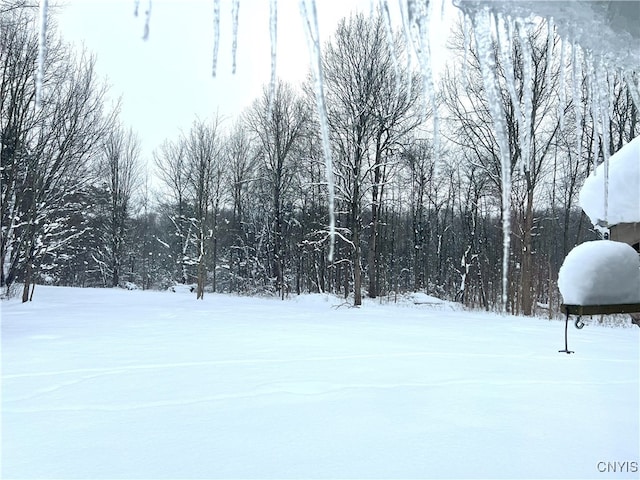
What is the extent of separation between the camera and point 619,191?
159 cm

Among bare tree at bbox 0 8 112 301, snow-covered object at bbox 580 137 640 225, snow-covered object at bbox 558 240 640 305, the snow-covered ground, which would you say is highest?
bare tree at bbox 0 8 112 301

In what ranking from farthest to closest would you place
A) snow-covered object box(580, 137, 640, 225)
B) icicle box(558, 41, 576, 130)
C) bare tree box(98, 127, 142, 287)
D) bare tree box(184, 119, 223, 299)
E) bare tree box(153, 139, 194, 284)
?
bare tree box(98, 127, 142, 287)
bare tree box(153, 139, 194, 284)
bare tree box(184, 119, 223, 299)
snow-covered object box(580, 137, 640, 225)
icicle box(558, 41, 576, 130)

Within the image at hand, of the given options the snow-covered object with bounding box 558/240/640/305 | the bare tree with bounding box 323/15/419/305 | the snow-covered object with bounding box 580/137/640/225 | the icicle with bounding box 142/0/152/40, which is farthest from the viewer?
the bare tree with bounding box 323/15/419/305

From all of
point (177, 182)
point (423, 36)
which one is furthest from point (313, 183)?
point (177, 182)

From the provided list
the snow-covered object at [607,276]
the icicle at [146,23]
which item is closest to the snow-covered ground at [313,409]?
the snow-covered object at [607,276]

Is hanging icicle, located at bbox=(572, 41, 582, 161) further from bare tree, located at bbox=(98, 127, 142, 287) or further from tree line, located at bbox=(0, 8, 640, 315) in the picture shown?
bare tree, located at bbox=(98, 127, 142, 287)

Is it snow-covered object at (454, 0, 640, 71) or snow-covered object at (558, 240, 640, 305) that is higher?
Answer: snow-covered object at (454, 0, 640, 71)

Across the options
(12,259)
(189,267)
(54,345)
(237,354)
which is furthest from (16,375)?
(189,267)

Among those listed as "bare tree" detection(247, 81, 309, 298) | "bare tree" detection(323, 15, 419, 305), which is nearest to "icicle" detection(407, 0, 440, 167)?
"bare tree" detection(323, 15, 419, 305)

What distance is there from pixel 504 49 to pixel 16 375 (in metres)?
4.46

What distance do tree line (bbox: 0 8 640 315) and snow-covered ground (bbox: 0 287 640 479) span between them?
59.6 inches

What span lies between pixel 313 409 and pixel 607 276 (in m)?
2.16

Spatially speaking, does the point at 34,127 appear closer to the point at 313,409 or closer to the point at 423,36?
the point at 313,409

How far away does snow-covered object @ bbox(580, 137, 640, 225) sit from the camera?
155 centimetres
